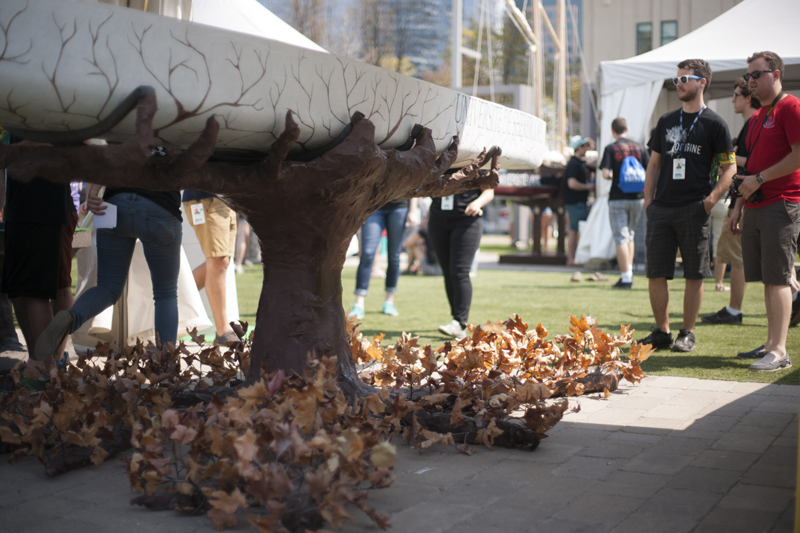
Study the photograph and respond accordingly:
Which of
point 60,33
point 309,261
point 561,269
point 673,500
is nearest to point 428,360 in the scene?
point 309,261

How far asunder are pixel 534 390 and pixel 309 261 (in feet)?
3.23

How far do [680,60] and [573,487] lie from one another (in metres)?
9.21

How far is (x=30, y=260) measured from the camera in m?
3.51

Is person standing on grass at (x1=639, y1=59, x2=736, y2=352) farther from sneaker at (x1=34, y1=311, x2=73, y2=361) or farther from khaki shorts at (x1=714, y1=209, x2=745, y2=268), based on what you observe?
sneaker at (x1=34, y1=311, x2=73, y2=361)

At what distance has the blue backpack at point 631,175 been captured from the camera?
30.4 feet

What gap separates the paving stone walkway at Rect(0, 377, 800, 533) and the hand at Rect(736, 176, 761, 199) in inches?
60.4

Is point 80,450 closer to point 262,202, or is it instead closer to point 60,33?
point 262,202

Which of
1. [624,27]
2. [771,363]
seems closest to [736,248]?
[771,363]

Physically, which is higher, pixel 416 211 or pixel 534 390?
pixel 416 211

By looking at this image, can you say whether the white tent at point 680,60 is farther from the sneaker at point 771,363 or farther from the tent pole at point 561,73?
the tent pole at point 561,73

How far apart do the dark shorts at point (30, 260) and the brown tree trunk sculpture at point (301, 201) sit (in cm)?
137

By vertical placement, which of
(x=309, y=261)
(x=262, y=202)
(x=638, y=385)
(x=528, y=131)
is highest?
(x=528, y=131)

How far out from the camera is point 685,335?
485 centimetres

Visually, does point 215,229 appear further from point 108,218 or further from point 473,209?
point 473,209
